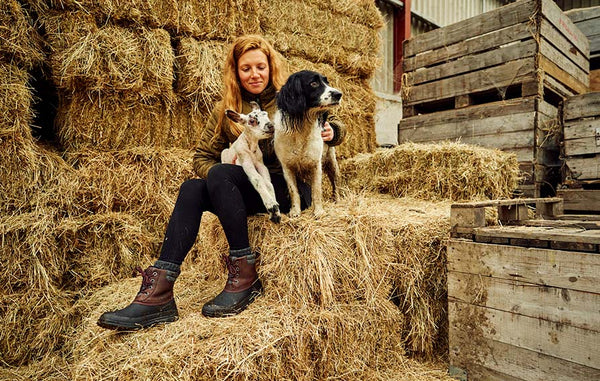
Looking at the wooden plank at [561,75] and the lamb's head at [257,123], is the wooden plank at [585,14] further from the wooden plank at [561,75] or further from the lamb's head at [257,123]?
the lamb's head at [257,123]

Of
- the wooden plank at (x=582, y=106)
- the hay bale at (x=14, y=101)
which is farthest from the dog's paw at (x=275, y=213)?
the wooden plank at (x=582, y=106)

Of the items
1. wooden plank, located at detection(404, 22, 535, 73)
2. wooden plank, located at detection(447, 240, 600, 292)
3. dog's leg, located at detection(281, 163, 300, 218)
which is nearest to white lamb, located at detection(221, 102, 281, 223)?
dog's leg, located at detection(281, 163, 300, 218)

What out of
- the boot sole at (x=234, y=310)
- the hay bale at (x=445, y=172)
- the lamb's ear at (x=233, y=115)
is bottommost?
the boot sole at (x=234, y=310)

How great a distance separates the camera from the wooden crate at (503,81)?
11.2ft

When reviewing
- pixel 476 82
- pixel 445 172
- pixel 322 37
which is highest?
pixel 322 37

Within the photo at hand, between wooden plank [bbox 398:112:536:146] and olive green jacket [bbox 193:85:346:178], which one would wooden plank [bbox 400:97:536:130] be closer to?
wooden plank [bbox 398:112:536:146]

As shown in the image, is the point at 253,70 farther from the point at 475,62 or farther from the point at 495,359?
the point at 475,62

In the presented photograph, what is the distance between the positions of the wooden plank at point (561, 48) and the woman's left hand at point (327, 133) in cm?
234

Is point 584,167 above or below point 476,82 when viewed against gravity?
below

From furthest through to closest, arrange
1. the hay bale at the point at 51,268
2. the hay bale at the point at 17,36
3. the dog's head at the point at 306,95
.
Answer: the hay bale at the point at 17,36 < the hay bale at the point at 51,268 < the dog's head at the point at 306,95

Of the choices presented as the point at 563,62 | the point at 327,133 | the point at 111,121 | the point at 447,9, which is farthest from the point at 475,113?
the point at 447,9

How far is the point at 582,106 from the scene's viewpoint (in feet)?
10.3

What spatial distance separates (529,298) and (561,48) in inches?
124

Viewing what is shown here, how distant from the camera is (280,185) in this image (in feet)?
7.70
